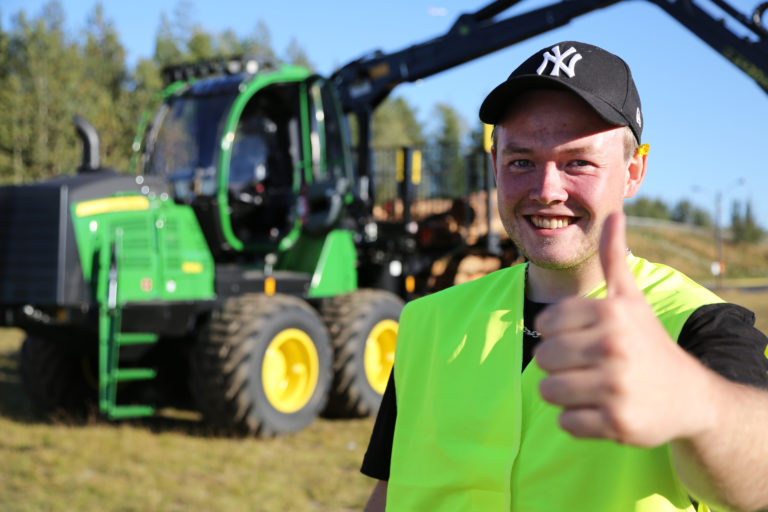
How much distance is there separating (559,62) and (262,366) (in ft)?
16.9

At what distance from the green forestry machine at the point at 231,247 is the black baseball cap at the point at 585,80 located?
4899 mm

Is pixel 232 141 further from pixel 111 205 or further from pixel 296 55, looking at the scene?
pixel 296 55

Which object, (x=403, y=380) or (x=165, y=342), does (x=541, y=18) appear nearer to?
(x=165, y=342)

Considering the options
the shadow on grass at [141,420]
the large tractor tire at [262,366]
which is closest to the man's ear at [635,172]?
the large tractor tire at [262,366]

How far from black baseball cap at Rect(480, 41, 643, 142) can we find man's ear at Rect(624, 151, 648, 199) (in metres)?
0.08

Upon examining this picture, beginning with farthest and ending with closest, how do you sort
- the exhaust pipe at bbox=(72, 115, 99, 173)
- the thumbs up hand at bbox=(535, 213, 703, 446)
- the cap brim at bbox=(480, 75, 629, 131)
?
1. the exhaust pipe at bbox=(72, 115, 99, 173)
2. the cap brim at bbox=(480, 75, 629, 131)
3. the thumbs up hand at bbox=(535, 213, 703, 446)

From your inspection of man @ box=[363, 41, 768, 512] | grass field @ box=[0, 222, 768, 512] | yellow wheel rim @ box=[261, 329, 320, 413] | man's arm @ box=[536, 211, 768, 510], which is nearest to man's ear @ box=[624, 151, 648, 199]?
man @ box=[363, 41, 768, 512]

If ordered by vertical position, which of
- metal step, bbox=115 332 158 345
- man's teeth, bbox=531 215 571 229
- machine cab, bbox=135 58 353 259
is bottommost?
metal step, bbox=115 332 158 345

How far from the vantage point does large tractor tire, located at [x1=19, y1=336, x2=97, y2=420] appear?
7484mm

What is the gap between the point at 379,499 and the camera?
1869 mm

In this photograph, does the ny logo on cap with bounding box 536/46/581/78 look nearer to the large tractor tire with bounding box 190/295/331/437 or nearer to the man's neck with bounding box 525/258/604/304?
the man's neck with bounding box 525/258/604/304

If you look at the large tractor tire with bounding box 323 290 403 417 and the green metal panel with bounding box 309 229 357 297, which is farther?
the green metal panel with bounding box 309 229 357 297

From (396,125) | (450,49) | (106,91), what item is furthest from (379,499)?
(396,125)

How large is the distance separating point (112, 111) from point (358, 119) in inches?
1109
